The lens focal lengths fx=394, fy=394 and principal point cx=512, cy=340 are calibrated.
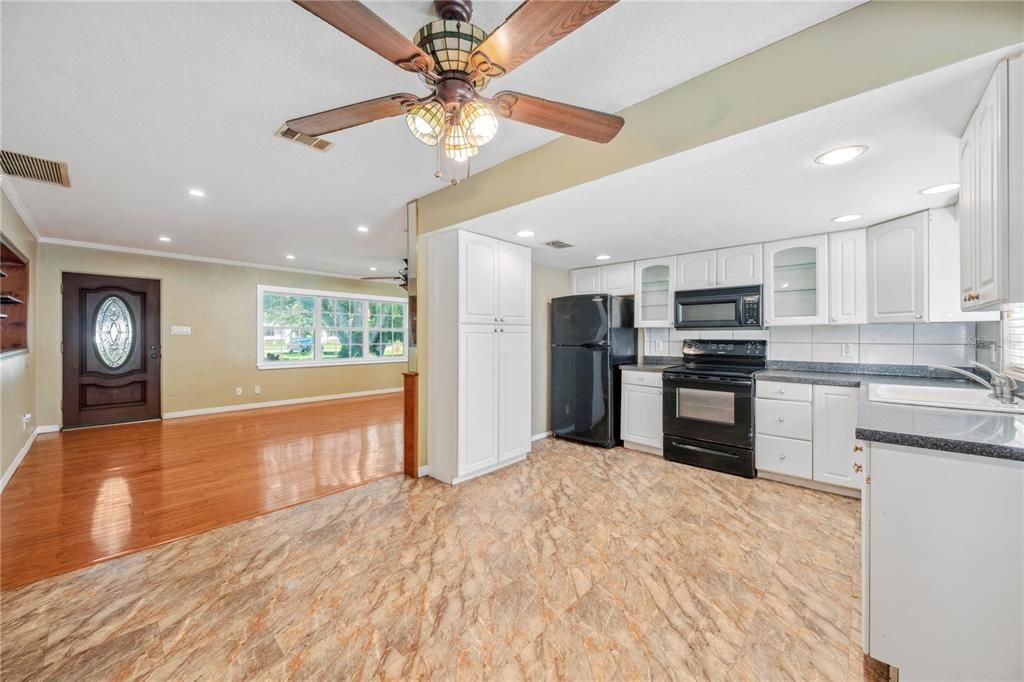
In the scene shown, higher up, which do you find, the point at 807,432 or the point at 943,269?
the point at 943,269

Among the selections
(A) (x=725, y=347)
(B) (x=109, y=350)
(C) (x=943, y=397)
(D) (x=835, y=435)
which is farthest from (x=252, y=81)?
(B) (x=109, y=350)

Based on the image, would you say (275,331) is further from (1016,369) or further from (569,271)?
(1016,369)

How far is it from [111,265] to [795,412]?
316 inches

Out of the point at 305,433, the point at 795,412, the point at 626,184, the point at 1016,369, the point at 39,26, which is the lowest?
the point at 305,433

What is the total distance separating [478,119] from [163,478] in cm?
401

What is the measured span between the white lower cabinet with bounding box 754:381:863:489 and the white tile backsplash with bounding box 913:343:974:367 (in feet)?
2.07

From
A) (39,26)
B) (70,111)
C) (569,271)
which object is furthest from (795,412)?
(70,111)

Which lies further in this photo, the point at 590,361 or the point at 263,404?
the point at 263,404

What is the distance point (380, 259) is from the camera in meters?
5.88

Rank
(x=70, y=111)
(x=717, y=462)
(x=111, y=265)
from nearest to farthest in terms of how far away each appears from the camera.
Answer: (x=70, y=111) → (x=717, y=462) → (x=111, y=265)

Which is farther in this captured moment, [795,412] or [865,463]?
[795,412]

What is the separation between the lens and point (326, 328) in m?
7.31

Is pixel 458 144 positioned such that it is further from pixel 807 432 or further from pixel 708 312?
pixel 807 432

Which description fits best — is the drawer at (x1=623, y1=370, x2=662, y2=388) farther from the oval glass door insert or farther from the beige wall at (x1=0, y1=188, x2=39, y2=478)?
the oval glass door insert
